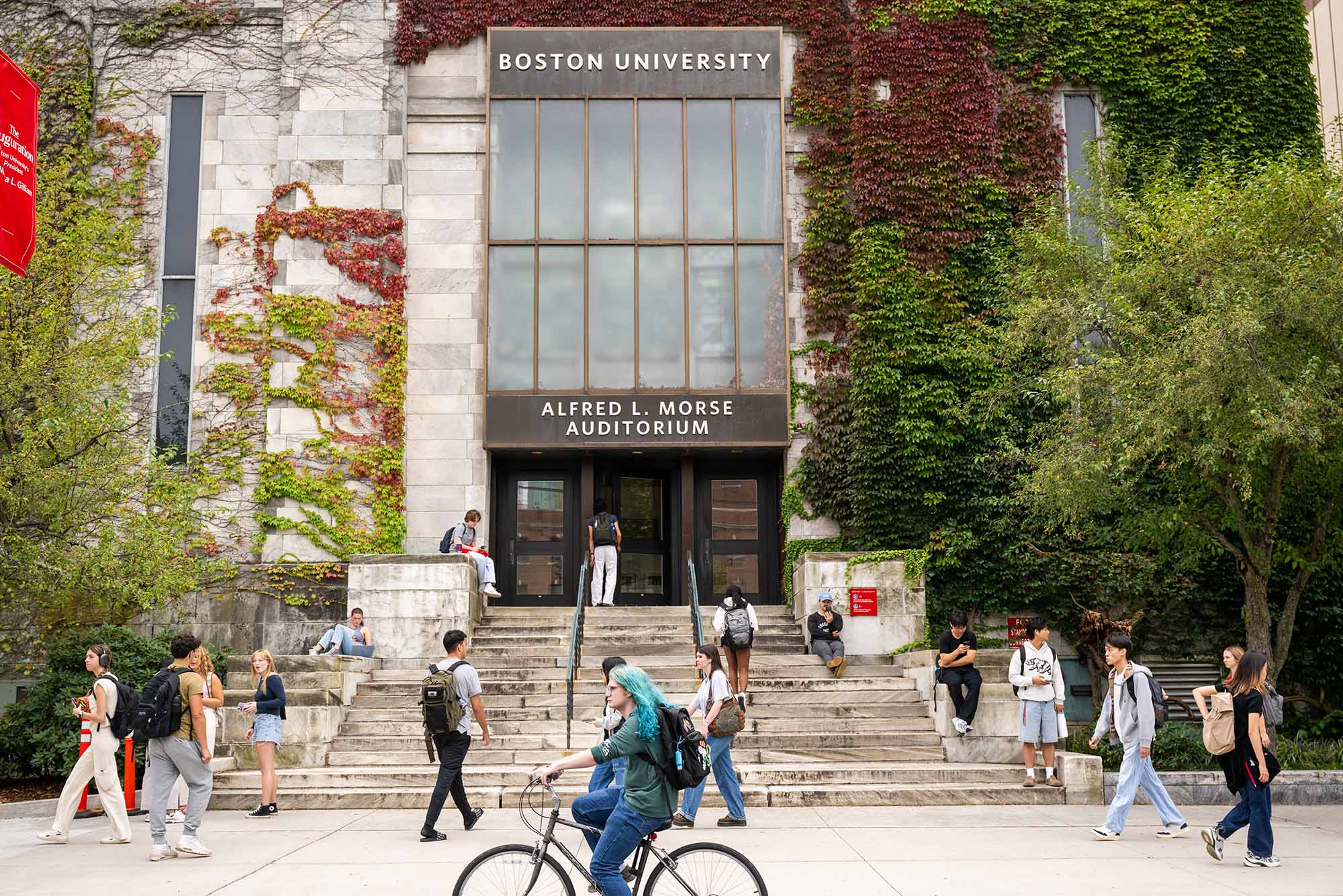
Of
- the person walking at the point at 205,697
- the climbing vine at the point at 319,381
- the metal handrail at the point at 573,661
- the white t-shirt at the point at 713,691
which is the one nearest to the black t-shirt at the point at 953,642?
the white t-shirt at the point at 713,691

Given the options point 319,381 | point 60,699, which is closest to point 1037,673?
point 60,699

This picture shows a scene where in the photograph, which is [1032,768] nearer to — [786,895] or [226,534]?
[786,895]

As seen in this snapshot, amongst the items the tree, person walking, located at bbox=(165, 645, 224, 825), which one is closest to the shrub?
person walking, located at bbox=(165, 645, 224, 825)

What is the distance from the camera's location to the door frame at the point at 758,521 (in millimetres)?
22438

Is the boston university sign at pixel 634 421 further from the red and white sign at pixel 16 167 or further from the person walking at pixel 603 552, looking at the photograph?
the red and white sign at pixel 16 167

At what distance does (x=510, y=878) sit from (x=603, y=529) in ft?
46.2

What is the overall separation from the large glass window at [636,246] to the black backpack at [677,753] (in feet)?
50.8

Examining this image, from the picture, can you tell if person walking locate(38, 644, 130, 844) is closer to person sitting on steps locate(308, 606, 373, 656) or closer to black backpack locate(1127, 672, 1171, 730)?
person sitting on steps locate(308, 606, 373, 656)

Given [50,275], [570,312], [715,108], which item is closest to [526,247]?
[570,312]

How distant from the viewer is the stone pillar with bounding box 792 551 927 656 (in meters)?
19.4

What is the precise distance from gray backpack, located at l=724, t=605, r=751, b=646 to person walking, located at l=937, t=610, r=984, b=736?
2445 millimetres

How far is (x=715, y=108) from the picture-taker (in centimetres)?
2288

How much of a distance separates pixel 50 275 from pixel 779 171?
12.3 m

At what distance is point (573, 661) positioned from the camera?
56.2 feet
